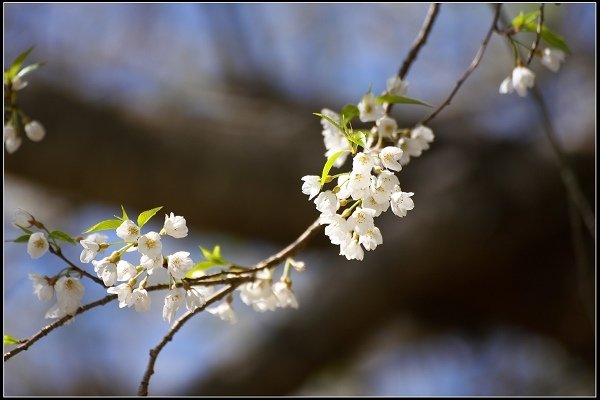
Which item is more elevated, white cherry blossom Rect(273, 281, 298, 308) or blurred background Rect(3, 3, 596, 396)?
blurred background Rect(3, 3, 596, 396)

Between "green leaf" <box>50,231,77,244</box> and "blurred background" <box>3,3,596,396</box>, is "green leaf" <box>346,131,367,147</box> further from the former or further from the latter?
"blurred background" <box>3,3,596,396</box>

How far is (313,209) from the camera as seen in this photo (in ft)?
6.73

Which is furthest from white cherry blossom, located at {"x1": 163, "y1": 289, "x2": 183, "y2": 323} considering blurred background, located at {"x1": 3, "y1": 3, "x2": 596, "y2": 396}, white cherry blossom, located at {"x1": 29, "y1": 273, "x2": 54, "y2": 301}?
blurred background, located at {"x1": 3, "y1": 3, "x2": 596, "y2": 396}

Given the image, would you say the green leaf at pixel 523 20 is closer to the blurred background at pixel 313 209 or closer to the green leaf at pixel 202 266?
the green leaf at pixel 202 266

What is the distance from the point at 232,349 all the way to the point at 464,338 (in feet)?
2.44

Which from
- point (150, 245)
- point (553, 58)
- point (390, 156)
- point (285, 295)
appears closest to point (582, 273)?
point (553, 58)

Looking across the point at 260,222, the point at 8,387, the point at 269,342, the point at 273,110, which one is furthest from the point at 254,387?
the point at 8,387

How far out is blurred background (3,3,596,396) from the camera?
73.0 inches

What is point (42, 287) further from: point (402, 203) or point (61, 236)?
point (402, 203)

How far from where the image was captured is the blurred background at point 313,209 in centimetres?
185

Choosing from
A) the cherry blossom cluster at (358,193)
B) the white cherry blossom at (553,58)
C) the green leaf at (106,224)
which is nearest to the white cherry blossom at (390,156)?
the cherry blossom cluster at (358,193)

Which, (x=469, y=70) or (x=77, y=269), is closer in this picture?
(x=77, y=269)

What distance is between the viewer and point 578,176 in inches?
71.9

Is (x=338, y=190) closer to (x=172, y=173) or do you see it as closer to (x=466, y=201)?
(x=466, y=201)
